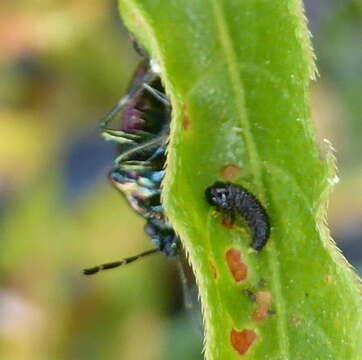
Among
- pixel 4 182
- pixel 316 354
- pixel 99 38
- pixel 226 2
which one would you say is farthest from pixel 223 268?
pixel 4 182

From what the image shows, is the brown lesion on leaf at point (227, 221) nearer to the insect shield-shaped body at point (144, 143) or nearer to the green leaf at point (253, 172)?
the green leaf at point (253, 172)

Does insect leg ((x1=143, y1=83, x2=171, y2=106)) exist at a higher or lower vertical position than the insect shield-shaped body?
higher

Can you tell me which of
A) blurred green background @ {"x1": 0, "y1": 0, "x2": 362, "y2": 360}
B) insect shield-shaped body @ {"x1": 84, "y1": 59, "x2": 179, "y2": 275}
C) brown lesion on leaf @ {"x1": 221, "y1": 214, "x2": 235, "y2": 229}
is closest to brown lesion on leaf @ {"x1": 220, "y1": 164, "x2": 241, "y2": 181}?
brown lesion on leaf @ {"x1": 221, "y1": 214, "x2": 235, "y2": 229}

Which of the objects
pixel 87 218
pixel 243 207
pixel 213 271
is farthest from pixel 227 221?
pixel 87 218

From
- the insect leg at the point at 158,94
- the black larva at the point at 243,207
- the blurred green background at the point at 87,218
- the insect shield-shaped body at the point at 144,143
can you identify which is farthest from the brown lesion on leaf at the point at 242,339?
the blurred green background at the point at 87,218

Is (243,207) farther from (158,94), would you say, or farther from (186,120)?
(158,94)

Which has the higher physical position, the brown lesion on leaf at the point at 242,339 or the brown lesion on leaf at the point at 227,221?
the brown lesion on leaf at the point at 227,221

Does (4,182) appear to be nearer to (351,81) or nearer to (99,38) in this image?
(99,38)

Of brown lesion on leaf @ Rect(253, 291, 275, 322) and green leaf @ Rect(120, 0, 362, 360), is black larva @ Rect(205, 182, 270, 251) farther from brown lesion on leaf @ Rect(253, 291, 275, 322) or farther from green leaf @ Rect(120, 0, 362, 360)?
brown lesion on leaf @ Rect(253, 291, 275, 322)
